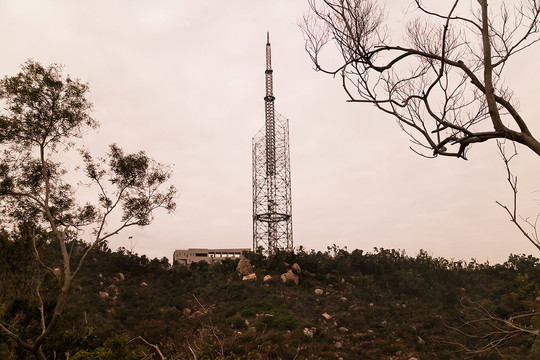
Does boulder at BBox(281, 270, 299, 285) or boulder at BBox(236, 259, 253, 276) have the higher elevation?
boulder at BBox(236, 259, 253, 276)

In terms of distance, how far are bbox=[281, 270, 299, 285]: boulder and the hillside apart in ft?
1.41

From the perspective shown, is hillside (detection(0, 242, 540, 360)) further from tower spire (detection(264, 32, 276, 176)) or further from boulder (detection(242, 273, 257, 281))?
tower spire (detection(264, 32, 276, 176))

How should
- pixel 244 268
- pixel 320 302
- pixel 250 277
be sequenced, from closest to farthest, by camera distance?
pixel 320 302, pixel 250 277, pixel 244 268

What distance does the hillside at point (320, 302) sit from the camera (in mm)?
20953

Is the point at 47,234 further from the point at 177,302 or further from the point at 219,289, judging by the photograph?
the point at 219,289

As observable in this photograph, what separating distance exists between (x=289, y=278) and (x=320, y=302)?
3973 millimetres

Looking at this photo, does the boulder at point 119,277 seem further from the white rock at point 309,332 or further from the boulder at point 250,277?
the white rock at point 309,332

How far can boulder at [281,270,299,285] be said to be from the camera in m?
31.1

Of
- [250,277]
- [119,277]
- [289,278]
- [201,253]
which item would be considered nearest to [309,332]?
[289,278]

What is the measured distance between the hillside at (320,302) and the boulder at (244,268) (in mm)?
519

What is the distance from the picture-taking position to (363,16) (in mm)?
3951

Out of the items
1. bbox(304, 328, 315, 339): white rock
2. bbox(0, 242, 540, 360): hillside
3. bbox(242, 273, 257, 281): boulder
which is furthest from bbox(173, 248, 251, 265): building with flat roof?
bbox(304, 328, 315, 339): white rock

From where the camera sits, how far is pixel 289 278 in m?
31.4

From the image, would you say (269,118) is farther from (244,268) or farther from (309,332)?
(309,332)
